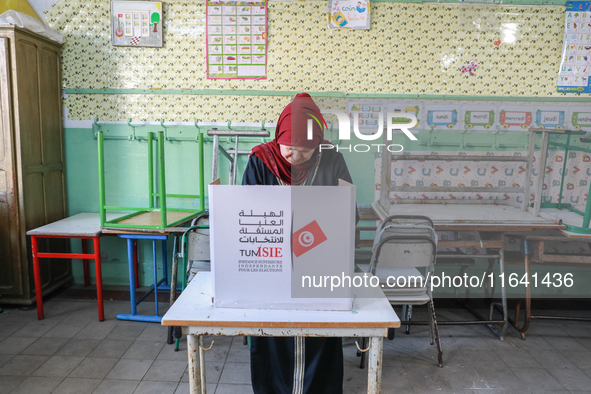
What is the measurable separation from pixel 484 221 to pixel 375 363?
1389mm

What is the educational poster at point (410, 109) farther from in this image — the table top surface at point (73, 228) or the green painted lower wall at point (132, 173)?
the table top surface at point (73, 228)

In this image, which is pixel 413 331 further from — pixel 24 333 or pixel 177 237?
pixel 24 333

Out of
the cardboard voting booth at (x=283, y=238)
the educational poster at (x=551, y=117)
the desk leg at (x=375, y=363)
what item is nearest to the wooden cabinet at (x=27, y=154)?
the cardboard voting booth at (x=283, y=238)

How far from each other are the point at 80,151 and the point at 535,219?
321cm

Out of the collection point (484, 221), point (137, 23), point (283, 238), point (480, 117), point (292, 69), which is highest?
point (137, 23)

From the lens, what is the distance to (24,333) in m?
2.41

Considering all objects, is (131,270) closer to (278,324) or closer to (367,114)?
(278,324)

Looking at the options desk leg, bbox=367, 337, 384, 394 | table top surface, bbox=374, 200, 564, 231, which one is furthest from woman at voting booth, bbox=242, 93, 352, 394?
table top surface, bbox=374, 200, 564, 231

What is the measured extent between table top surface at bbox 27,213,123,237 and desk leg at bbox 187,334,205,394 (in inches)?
61.1

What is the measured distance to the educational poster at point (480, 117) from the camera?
2.78 metres

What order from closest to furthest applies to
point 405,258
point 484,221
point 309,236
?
point 309,236, point 405,258, point 484,221

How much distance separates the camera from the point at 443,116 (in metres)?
2.83

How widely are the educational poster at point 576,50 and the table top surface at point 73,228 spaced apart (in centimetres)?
331

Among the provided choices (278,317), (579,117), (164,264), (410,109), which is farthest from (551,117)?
(164,264)
